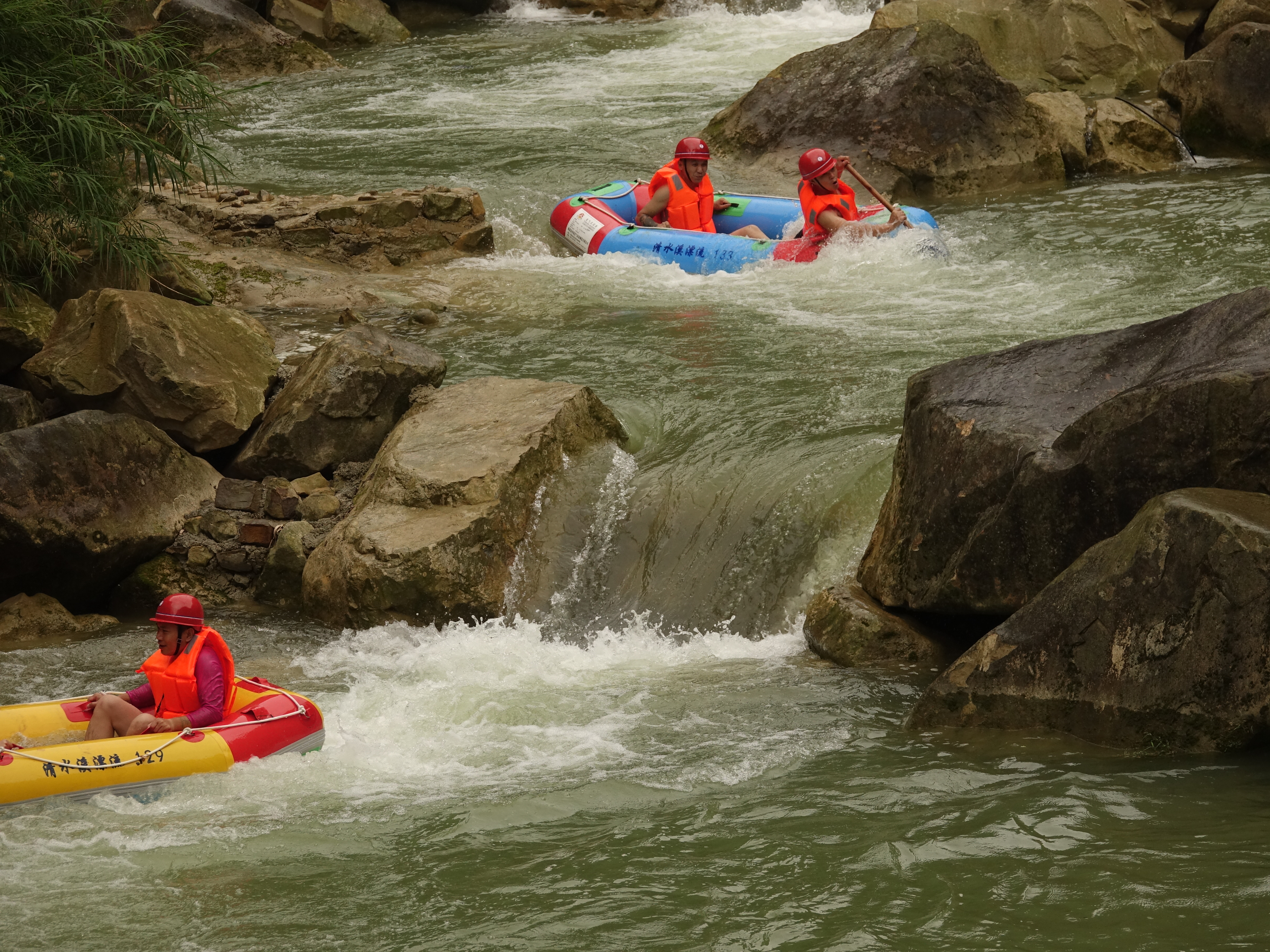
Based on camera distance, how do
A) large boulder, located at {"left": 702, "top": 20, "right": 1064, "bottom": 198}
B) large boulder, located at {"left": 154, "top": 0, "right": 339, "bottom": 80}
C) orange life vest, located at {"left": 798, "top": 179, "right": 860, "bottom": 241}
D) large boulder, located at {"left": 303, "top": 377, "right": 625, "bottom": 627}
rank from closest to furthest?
large boulder, located at {"left": 303, "top": 377, "right": 625, "bottom": 627} < orange life vest, located at {"left": 798, "top": 179, "right": 860, "bottom": 241} < large boulder, located at {"left": 702, "top": 20, "right": 1064, "bottom": 198} < large boulder, located at {"left": 154, "top": 0, "right": 339, "bottom": 80}

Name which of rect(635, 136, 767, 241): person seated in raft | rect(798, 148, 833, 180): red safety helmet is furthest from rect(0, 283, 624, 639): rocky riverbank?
rect(635, 136, 767, 241): person seated in raft

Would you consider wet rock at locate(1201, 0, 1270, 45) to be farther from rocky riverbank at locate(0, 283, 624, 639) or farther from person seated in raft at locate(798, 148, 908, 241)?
rocky riverbank at locate(0, 283, 624, 639)

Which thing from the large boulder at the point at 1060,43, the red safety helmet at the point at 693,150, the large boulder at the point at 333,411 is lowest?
the large boulder at the point at 333,411

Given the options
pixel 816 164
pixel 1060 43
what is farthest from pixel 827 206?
pixel 1060 43

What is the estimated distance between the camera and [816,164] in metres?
10.7

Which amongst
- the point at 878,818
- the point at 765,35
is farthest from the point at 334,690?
the point at 765,35

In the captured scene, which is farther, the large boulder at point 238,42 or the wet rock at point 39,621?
the large boulder at point 238,42

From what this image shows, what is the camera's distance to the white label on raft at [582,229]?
37.7 feet

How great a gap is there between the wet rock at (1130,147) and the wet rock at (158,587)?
9730 mm

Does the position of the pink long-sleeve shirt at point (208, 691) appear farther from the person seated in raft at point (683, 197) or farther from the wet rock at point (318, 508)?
the person seated in raft at point (683, 197)

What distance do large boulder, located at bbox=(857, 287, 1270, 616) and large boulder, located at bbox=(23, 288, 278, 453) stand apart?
3748 mm

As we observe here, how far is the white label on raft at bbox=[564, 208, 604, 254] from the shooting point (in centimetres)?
1148

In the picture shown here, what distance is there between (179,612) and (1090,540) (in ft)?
12.1

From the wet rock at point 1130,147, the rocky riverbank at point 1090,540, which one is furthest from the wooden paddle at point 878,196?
the rocky riverbank at point 1090,540
